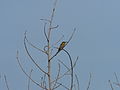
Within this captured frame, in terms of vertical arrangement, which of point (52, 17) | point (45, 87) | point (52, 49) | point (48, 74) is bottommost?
point (45, 87)

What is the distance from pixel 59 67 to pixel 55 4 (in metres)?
0.85

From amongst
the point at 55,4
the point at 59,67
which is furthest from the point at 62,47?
the point at 55,4

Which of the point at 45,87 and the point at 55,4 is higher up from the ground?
the point at 55,4

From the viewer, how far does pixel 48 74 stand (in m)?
2.95

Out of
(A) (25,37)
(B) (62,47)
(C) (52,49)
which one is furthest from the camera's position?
(A) (25,37)

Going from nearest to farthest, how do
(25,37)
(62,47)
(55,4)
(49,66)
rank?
(62,47), (49,66), (25,37), (55,4)

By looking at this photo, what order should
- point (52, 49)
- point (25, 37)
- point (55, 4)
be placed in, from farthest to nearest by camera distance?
point (55, 4)
point (25, 37)
point (52, 49)

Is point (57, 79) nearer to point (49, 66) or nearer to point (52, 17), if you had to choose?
point (49, 66)

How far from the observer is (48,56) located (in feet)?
9.93

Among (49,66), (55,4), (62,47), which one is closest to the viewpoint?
(62,47)

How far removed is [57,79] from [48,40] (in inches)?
19.1

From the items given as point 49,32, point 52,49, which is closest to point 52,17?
point 49,32

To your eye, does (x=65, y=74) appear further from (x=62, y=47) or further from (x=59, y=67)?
(x=62, y=47)

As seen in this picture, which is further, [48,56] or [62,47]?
[48,56]
